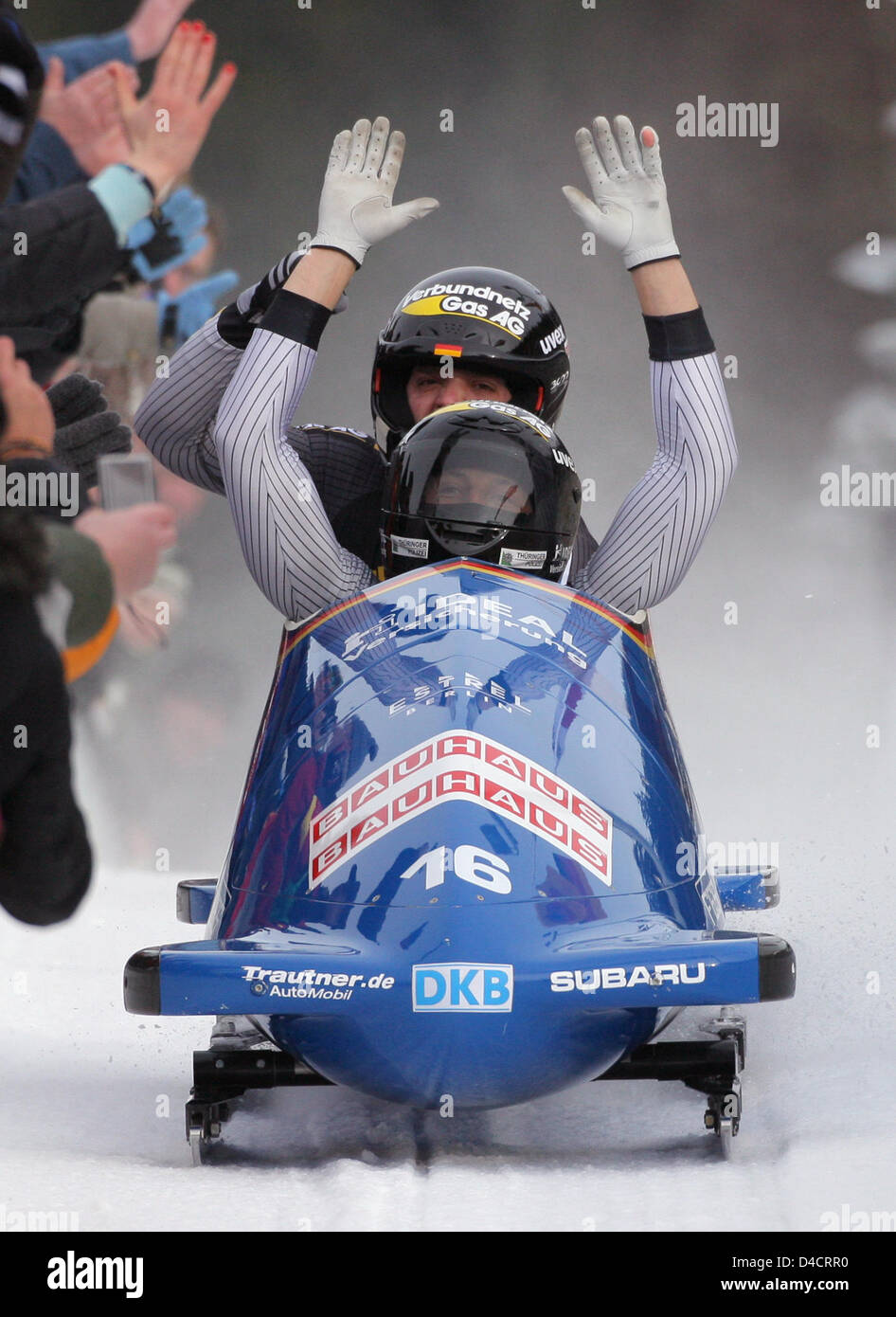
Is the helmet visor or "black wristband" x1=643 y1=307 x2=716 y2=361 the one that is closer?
the helmet visor

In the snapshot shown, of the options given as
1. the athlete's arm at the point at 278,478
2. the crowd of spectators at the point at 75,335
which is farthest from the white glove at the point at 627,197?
the crowd of spectators at the point at 75,335

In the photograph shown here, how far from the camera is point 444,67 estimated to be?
6590mm

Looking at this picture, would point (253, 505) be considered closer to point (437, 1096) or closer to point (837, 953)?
point (437, 1096)

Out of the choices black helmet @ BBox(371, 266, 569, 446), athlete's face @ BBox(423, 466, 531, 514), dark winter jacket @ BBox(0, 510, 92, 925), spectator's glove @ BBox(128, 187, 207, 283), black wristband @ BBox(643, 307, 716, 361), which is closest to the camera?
athlete's face @ BBox(423, 466, 531, 514)

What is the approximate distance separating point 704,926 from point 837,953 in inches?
51.2

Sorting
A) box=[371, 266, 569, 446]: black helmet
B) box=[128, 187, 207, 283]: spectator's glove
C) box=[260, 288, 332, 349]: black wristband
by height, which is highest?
box=[128, 187, 207, 283]: spectator's glove

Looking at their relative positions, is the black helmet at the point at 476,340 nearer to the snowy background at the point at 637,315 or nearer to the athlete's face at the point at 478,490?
the athlete's face at the point at 478,490

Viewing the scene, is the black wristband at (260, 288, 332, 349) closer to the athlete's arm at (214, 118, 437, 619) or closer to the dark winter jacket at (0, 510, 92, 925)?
the athlete's arm at (214, 118, 437, 619)

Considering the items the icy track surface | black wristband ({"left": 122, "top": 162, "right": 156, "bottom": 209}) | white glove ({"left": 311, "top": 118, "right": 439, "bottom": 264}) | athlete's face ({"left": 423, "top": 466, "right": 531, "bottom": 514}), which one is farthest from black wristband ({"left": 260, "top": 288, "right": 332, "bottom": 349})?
black wristband ({"left": 122, "top": 162, "right": 156, "bottom": 209})

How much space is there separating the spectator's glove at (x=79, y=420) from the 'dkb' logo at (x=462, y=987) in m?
3.29

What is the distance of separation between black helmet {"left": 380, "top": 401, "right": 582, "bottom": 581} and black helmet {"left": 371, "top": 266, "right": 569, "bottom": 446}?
674 mm

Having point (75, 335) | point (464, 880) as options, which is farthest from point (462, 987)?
point (75, 335)

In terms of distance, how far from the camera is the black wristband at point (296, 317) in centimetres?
305

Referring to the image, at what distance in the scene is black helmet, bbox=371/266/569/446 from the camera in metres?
3.53
